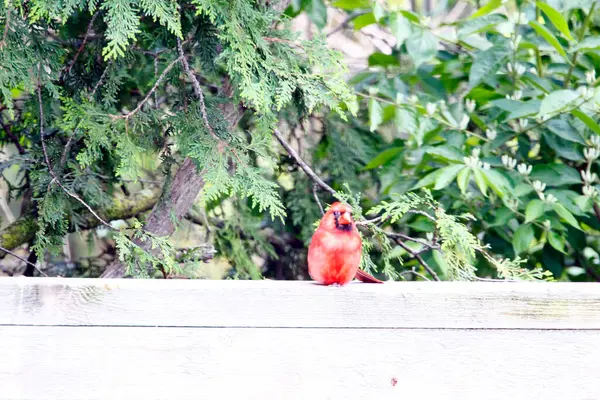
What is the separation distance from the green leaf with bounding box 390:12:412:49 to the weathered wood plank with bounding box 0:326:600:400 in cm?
129

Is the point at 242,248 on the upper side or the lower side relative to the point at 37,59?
lower

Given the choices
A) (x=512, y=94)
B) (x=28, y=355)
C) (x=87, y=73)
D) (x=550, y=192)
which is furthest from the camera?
(x=512, y=94)

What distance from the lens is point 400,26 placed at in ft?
7.95

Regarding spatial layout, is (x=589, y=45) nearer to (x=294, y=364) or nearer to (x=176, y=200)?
(x=176, y=200)

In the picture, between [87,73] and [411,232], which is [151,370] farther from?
[411,232]

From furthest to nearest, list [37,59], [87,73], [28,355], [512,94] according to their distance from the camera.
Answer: [512,94] < [87,73] < [37,59] < [28,355]

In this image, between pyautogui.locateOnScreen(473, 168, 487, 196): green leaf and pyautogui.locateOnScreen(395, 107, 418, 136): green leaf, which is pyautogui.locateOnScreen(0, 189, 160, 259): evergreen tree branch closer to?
pyautogui.locateOnScreen(395, 107, 418, 136): green leaf

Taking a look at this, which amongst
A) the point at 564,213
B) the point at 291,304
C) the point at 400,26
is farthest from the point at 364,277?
the point at 400,26

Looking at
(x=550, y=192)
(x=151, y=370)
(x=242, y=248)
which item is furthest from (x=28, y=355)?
(x=550, y=192)

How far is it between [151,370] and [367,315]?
1.32 ft

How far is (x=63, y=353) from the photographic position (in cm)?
128

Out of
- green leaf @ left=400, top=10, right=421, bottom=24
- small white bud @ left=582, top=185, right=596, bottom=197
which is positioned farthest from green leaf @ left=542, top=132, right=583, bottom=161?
green leaf @ left=400, top=10, right=421, bottom=24

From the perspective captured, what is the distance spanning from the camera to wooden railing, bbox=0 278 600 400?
1.28 metres

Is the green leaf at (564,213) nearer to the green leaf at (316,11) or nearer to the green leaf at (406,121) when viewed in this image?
the green leaf at (406,121)
